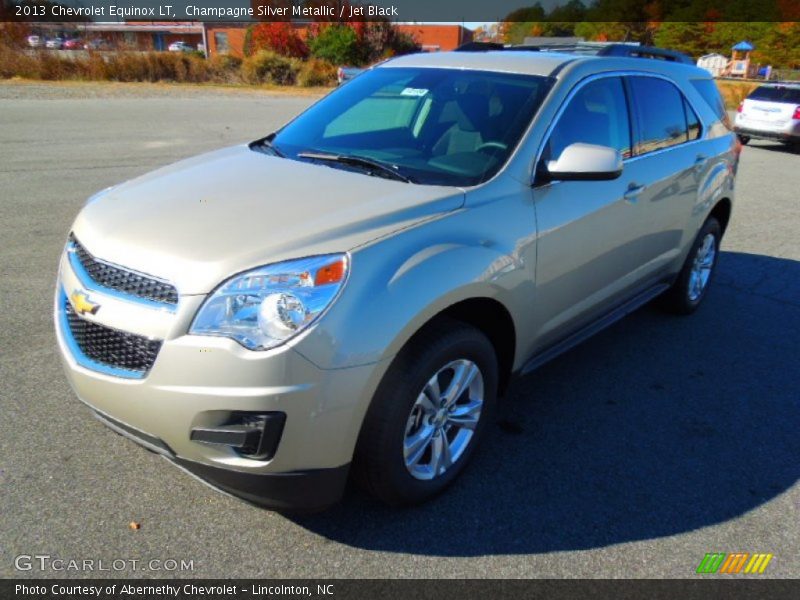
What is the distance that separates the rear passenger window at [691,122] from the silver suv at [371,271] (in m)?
0.60

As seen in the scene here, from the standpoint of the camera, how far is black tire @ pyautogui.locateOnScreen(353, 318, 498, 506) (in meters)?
2.42

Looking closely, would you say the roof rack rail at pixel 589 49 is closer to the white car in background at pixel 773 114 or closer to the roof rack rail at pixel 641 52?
the roof rack rail at pixel 641 52

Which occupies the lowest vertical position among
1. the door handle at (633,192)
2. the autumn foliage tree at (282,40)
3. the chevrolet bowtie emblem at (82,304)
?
the chevrolet bowtie emblem at (82,304)

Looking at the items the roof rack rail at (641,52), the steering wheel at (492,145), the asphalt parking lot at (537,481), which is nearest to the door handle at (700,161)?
the roof rack rail at (641,52)

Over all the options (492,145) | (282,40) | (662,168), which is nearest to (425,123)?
(492,145)

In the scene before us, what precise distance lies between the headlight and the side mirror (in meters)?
1.33

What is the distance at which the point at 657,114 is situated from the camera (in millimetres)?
4164

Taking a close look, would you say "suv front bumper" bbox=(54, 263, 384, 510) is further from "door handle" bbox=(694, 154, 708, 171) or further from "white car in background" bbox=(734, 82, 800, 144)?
"white car in background" bbox=(734, 82, 800, 144)

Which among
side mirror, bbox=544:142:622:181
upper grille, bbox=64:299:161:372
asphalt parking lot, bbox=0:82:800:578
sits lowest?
asphalt parking lot, bbox=0:82:800:578

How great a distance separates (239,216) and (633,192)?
7.69ft

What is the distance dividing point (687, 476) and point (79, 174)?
350 inches

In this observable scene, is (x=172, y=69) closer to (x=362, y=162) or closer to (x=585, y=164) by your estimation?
(x=362, y=162)

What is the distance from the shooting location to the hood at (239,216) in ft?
7.52
